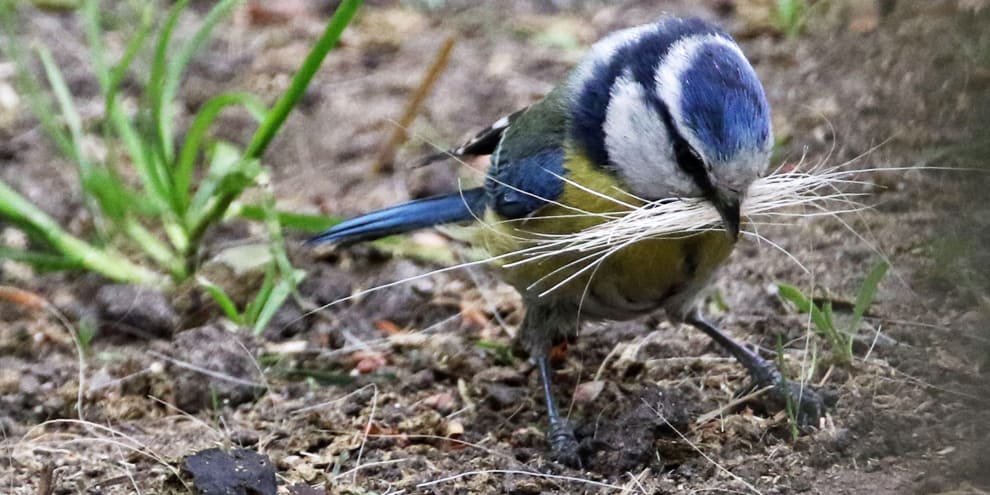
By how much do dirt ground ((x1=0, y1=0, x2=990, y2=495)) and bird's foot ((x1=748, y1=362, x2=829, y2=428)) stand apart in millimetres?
38

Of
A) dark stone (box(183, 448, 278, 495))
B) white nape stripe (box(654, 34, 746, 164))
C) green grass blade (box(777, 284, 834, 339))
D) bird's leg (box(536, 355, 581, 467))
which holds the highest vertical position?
white nape stripe (box(654, 34, 746, 164))

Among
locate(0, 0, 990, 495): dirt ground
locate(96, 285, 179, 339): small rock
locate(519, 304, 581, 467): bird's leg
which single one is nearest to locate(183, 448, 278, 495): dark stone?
locate(0, 0, 990, 495): dirt ground

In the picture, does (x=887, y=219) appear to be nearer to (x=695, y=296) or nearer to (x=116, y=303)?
(x=695, y=296)

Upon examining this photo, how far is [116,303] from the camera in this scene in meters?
3.60

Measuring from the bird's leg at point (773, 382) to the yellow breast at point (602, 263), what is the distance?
0.17 metres

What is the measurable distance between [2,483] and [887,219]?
2.50 meters

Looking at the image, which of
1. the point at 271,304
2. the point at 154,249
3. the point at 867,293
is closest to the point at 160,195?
the point at 154,249

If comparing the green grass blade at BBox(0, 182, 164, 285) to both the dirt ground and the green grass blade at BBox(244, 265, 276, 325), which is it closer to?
the dirt ground

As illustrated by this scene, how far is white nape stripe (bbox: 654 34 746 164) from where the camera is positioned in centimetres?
265

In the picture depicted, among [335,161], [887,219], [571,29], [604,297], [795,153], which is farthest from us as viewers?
[571,29]

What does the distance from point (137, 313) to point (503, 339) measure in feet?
3.65

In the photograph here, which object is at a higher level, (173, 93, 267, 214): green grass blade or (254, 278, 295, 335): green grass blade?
(173, 93, 267, 214): green grass blade

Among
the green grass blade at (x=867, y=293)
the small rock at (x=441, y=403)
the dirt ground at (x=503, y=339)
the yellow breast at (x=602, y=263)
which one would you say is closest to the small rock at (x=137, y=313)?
the dirt ground at (x=503, y=339)

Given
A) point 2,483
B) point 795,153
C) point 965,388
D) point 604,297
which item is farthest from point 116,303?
point 965,388
